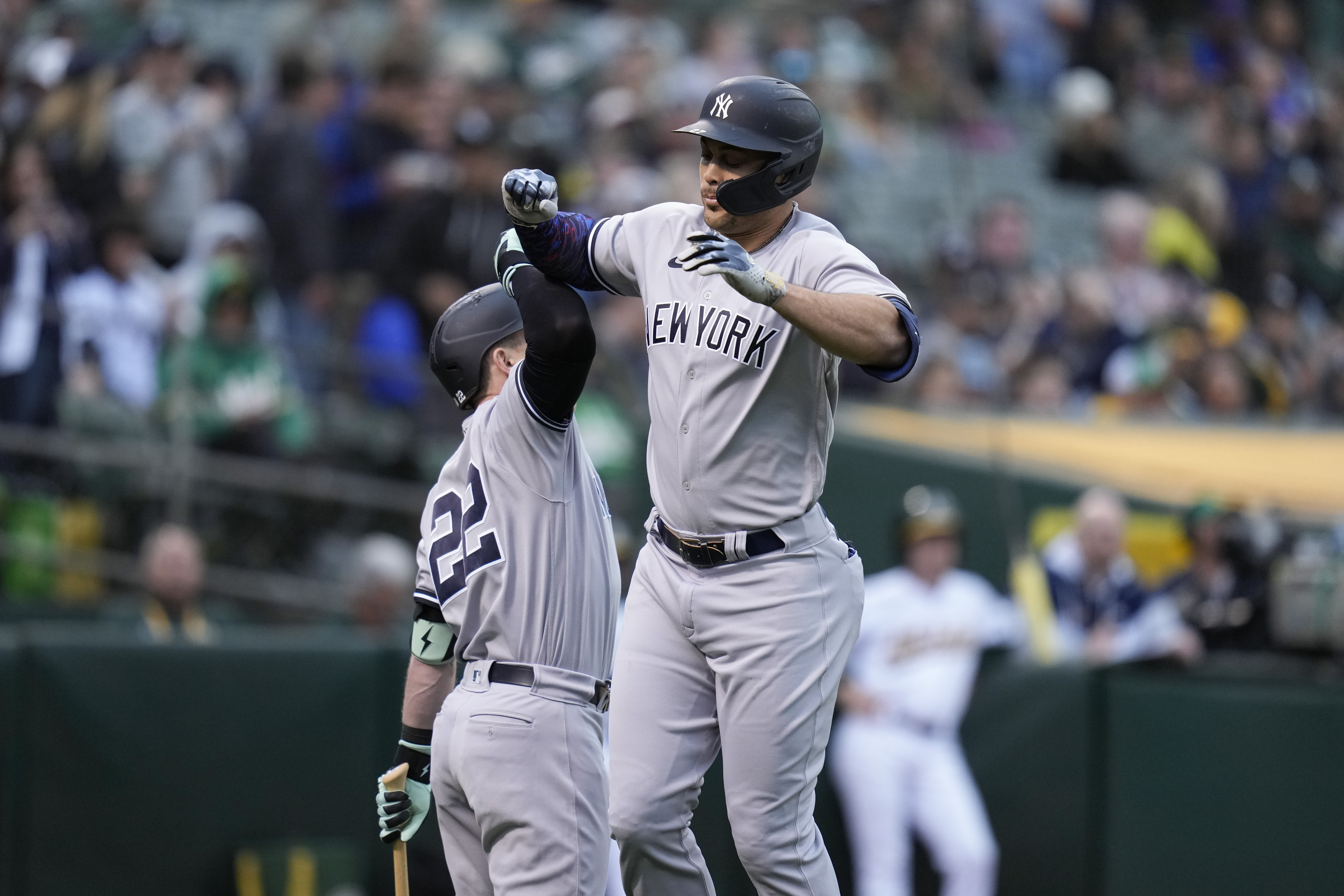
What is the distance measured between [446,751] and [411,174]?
6850 millimetres

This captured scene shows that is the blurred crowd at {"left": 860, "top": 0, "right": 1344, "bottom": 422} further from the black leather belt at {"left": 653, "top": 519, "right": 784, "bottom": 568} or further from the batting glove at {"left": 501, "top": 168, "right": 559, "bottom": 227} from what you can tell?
the batting glove at {"left": 501, "top": 168, "right": 559, "bottom": 227}

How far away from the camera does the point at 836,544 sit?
168 inches

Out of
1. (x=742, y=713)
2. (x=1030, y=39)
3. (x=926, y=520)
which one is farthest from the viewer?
(x=1030, y=39)

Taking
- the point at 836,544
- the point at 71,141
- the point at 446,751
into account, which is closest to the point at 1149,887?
the point at 836,544

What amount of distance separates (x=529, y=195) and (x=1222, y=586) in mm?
5541

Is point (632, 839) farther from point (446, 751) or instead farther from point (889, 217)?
point (889, 217)

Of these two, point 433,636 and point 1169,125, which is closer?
point 433,636

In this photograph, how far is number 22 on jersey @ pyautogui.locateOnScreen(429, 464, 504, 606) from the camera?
4004 mm

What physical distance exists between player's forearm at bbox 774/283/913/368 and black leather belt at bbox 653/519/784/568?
50cm

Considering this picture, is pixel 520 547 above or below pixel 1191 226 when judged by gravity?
below

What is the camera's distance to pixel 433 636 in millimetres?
4176

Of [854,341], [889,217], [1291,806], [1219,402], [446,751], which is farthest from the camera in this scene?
[889,217]

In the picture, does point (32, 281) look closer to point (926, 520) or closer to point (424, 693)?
point (926, 520)

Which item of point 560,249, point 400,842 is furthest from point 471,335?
point 400,842
